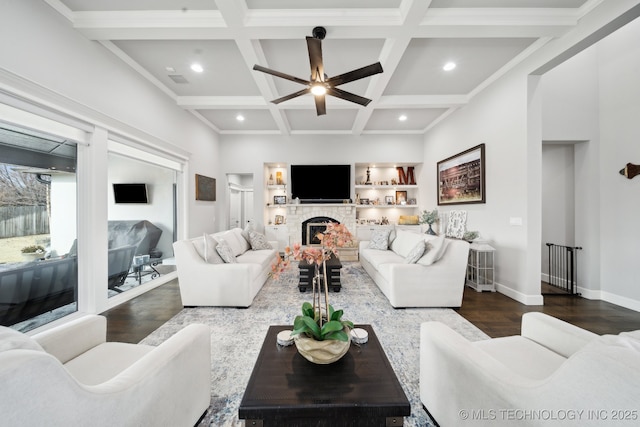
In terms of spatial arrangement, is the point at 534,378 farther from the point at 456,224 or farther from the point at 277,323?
the point at 456,224

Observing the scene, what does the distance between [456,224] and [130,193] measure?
232 inches

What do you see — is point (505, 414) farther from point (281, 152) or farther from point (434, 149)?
point (281, 152)

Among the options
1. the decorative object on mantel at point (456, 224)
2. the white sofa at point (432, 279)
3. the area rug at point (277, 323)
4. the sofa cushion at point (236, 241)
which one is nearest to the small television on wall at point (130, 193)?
the sofa cushion at point (236, 241)

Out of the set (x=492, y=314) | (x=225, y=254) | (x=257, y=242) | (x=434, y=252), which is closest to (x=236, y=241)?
(x=257, y=242)

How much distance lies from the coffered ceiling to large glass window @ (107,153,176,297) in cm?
144

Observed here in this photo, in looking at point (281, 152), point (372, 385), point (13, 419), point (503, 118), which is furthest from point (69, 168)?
point (503, 118)

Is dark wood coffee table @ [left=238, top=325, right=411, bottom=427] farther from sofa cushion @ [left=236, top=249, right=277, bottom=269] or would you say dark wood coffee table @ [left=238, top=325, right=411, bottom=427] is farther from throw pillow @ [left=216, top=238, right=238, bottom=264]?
sofa cushion @ [left=236, top=249, right=277, bottom=269]

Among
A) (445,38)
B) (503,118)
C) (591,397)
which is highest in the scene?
(445,38)

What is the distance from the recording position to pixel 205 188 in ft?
18.2

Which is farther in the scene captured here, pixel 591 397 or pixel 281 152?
pixel 281 152

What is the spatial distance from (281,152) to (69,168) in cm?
421

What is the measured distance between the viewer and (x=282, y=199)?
22.1 ft

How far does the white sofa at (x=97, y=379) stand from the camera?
0.60 meters

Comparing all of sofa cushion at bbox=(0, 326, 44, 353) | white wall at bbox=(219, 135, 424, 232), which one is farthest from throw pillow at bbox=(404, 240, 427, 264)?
white wall at bbox=(219, 135, 424, 232)
